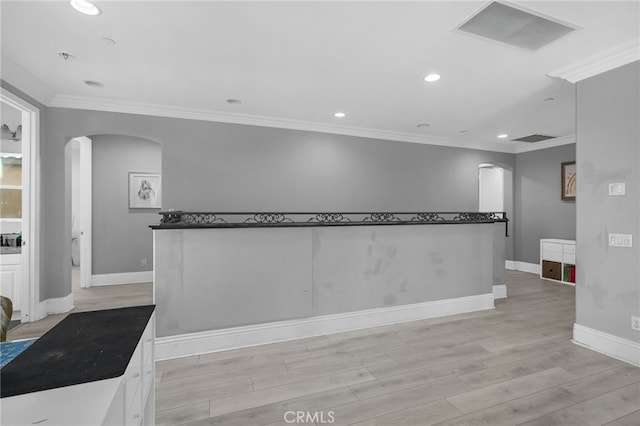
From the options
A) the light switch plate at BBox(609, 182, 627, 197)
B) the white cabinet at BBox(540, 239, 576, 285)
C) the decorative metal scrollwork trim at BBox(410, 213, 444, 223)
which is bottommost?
the white cabinet at BBox(540, 239, 576, 285)

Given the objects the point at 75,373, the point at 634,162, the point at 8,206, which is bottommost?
the point at 75,373

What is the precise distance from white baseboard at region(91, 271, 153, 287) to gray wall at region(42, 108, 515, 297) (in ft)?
4.42

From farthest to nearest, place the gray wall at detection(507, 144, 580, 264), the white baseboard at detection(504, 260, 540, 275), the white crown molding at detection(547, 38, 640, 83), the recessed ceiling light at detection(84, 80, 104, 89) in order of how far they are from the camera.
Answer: the white baseboard at detection(504, 260, 540, 275), the gray wall at detection(507, 144, 580, 264), the recessed ceiling light at detection(84, 80, 104, 89), the white crown molding at detection(547, 38, 640, 83)

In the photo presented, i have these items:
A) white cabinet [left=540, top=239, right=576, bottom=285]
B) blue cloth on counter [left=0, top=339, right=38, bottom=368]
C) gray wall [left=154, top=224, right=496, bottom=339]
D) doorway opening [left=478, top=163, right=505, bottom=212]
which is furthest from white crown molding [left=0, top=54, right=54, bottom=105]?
doorway opening [left=478, top=163, right=505, bottom=212]

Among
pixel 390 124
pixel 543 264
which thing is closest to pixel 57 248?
pixel 390 124

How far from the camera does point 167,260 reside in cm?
269

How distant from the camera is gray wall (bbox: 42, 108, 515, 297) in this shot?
3.84 meters

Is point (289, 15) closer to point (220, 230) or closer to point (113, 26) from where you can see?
point (113, 26)

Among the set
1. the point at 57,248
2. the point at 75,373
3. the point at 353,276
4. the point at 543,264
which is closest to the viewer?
the point at 75,373

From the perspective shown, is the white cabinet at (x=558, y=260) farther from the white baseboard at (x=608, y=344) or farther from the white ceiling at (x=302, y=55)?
the white baseboard at (x=608, y=344)

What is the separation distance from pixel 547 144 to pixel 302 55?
5887mm

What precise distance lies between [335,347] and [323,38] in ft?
8.98

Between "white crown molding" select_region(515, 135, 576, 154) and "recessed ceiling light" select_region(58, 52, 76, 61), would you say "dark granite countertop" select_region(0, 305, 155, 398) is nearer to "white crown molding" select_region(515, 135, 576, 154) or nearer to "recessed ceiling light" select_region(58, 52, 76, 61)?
"recessed ceiling light" select_region(58, 52, 76, 61)

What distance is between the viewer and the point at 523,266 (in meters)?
6.66
